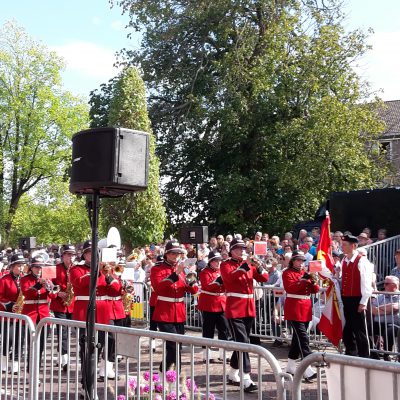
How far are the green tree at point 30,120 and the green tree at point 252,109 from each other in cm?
1249

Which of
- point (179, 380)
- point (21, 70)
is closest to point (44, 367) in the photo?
point (179, 380)

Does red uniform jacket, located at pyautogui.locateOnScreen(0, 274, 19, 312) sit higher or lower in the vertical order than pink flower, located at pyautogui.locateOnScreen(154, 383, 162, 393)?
higher

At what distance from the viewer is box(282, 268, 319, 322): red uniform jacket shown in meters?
9.90

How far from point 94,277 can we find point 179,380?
1.25 metres

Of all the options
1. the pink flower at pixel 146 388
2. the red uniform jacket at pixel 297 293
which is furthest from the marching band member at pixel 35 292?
the pink flower at pixel 146 388

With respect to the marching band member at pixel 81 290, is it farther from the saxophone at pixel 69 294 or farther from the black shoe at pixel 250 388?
the black shoe at pixel 250 388

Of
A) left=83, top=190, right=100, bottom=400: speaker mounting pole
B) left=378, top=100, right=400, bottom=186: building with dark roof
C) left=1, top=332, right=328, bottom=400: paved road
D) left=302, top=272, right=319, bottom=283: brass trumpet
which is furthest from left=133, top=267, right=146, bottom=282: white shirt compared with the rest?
left=378, top=100, right=400, bottom=186: building with dark roof

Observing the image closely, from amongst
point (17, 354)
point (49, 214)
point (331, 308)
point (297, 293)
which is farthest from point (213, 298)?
point (49, 214)

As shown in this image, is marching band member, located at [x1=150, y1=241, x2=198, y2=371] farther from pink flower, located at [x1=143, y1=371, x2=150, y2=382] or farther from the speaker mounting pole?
pink flower, located at [x1=143, y1=371, x2=150, y2=382]

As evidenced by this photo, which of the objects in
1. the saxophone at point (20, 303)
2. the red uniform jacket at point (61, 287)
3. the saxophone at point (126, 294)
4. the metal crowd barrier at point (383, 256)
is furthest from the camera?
the metal crowd barrier at point (383, 256)

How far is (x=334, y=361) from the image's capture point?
373 centimetres

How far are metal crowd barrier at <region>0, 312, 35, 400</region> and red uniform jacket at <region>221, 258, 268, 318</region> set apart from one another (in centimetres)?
347

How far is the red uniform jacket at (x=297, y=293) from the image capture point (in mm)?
9898

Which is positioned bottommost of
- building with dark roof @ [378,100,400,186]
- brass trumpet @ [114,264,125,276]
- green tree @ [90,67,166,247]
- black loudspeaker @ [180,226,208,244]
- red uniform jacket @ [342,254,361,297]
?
red uniform jacket @ [342,254,361,297]
